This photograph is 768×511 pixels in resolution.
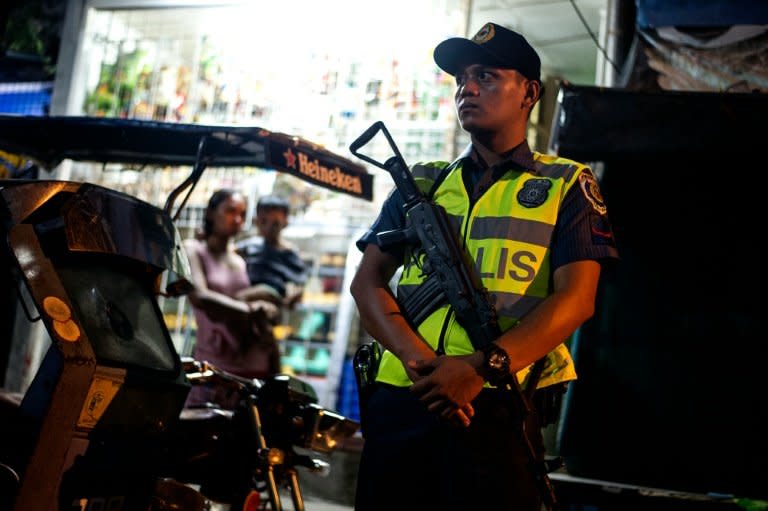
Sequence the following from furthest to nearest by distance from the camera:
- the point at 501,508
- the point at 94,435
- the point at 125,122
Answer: the point at 125,122, the point at 94,435, the point at 501,508

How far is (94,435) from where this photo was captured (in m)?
3.24

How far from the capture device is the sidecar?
3.16 meters

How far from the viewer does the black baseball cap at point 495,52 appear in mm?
2676

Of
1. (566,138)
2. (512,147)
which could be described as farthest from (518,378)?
(566,138)

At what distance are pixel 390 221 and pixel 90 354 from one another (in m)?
1.27

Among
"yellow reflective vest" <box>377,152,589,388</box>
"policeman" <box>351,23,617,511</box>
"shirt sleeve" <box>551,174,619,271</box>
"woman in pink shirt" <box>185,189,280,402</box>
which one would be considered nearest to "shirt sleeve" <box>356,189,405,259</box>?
"policeman" <box>351,23,617,511</box>

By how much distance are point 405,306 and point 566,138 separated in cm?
288

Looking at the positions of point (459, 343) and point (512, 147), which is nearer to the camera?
point (459, 343)

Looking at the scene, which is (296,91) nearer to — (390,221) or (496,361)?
(390,221)

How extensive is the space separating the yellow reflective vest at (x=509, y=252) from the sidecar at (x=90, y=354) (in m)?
1.26

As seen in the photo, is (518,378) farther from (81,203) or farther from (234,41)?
(234,41)

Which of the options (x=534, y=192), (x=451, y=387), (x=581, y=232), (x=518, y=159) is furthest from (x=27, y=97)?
(x=451, y=387)

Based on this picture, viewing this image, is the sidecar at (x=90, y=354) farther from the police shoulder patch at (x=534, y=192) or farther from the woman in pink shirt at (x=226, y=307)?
the woman in pink shirt at (x=226, y=307)

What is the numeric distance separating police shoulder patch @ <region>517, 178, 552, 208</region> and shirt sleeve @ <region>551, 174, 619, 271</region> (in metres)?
0.07
